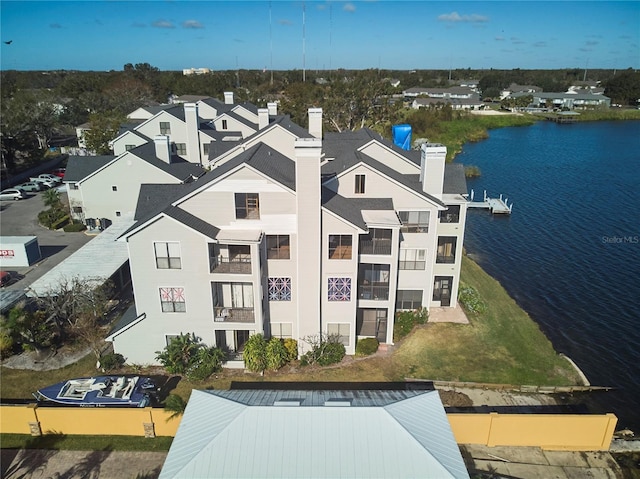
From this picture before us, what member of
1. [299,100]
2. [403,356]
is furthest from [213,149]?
[299,100]

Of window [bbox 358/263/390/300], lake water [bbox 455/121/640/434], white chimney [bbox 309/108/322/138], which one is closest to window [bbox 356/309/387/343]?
window [bbox 358/263/390/300]

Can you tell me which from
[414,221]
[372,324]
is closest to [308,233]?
[372,324]

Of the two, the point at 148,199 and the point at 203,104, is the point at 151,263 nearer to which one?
the point at 148,199

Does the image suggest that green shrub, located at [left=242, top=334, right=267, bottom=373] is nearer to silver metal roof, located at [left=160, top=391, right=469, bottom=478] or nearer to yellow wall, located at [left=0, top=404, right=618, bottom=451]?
yellow wall, located at [left=0, top=404, right=618, bottom=451]

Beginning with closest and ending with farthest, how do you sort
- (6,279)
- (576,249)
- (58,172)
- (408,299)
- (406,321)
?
(406,321) → (408,299) → (6,279) → (576,249) → (58,172)

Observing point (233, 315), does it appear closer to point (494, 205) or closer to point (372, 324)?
point (372, 324)
